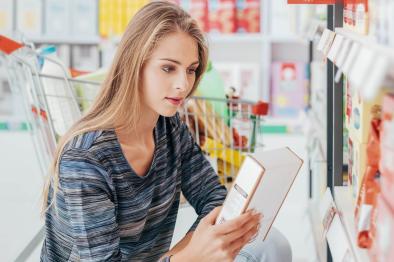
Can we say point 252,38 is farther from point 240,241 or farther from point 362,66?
point 362,66

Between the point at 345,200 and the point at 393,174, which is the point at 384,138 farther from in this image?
the point at 345,200

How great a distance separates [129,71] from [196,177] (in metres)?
0.44

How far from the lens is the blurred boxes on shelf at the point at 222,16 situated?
17.6 feet

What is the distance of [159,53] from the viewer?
1.80 m

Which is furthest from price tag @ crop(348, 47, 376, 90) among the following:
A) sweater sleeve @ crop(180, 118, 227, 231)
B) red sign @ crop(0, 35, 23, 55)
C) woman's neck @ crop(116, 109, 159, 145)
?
red sign @ crop(0, 35, 23, 55)

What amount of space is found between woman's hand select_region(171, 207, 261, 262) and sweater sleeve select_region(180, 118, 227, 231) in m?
0.43

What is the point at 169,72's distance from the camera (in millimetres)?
1801

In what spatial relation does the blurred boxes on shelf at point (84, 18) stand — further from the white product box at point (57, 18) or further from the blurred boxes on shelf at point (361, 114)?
the blurred boxes on shelf at point (361, 114)

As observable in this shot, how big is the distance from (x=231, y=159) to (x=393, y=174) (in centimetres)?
164

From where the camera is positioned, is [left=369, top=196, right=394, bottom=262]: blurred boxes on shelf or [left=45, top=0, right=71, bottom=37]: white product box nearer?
[left=369, top=196, right=394, bottom=262]: blurred boxes on shelf

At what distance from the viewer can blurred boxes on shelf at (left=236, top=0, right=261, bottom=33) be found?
544 cm

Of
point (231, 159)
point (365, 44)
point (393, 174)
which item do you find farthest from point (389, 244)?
point (231, 159)

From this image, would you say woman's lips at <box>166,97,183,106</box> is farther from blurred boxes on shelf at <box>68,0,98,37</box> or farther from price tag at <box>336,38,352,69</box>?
blurred boxes on shelf at <box>68,0,98,37</box>

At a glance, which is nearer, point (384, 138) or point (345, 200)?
point (384, 138)
